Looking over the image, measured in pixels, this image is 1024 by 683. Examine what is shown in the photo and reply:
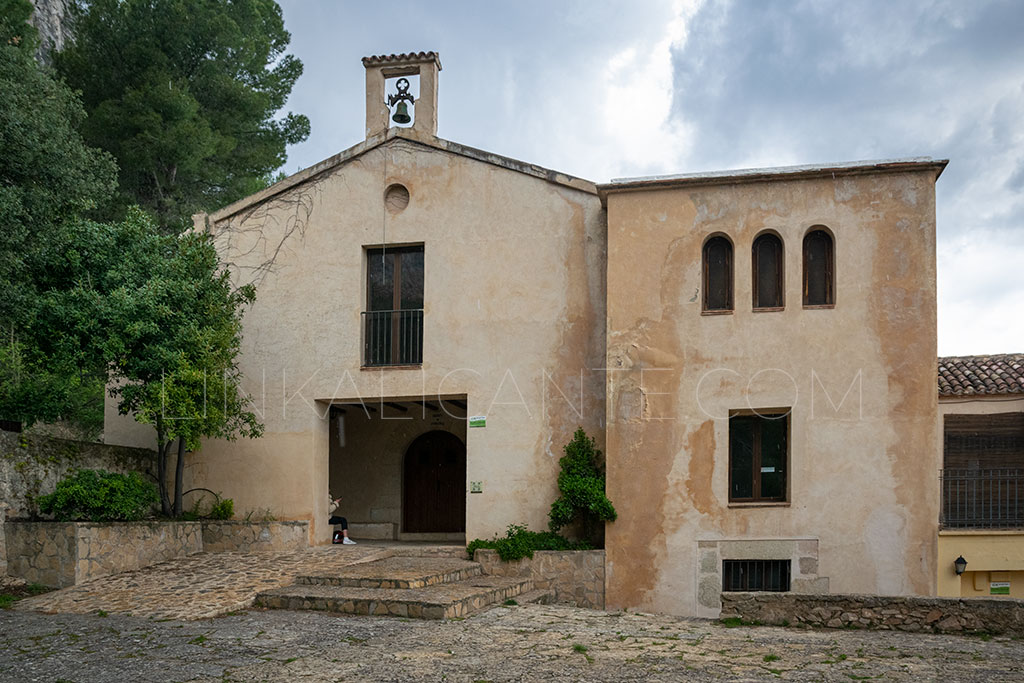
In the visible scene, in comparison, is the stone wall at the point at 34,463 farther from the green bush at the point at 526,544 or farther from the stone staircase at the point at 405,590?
the green bush at the point at 526,544

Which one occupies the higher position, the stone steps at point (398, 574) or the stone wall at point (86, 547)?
the stone wall at point (86, 547)

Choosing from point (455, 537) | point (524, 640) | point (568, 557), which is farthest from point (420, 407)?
point (524, 640)

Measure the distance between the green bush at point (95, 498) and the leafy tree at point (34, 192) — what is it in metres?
1.78

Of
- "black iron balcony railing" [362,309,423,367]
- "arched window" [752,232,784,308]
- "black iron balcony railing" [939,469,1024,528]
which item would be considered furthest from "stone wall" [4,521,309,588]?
"black iron balcony railing" [939,469,1024,528]

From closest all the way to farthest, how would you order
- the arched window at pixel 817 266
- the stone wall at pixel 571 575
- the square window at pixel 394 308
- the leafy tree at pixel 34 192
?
the leafy tree at pixel 34 192, the stone wall at pixel 571 575, the arched window at pixel 817 266, the square window at pixel 394 308

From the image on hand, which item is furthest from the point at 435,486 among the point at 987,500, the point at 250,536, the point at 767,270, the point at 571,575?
the point at 987,500

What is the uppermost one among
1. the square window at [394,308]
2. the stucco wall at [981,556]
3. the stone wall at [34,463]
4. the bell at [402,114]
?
the bell at [402,114]

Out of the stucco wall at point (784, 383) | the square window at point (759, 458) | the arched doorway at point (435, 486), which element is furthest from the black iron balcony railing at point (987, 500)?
the arched doorway at point (435, 486)

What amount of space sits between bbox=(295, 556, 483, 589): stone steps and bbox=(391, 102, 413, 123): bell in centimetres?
772

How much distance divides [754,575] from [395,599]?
581 cm

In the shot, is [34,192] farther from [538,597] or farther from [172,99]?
[172,99]

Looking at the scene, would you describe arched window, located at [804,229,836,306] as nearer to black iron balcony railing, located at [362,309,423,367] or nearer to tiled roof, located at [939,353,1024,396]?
tiled roof, located at [939,353,1024,396]

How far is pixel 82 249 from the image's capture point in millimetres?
14305

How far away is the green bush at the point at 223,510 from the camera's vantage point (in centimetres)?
1633
